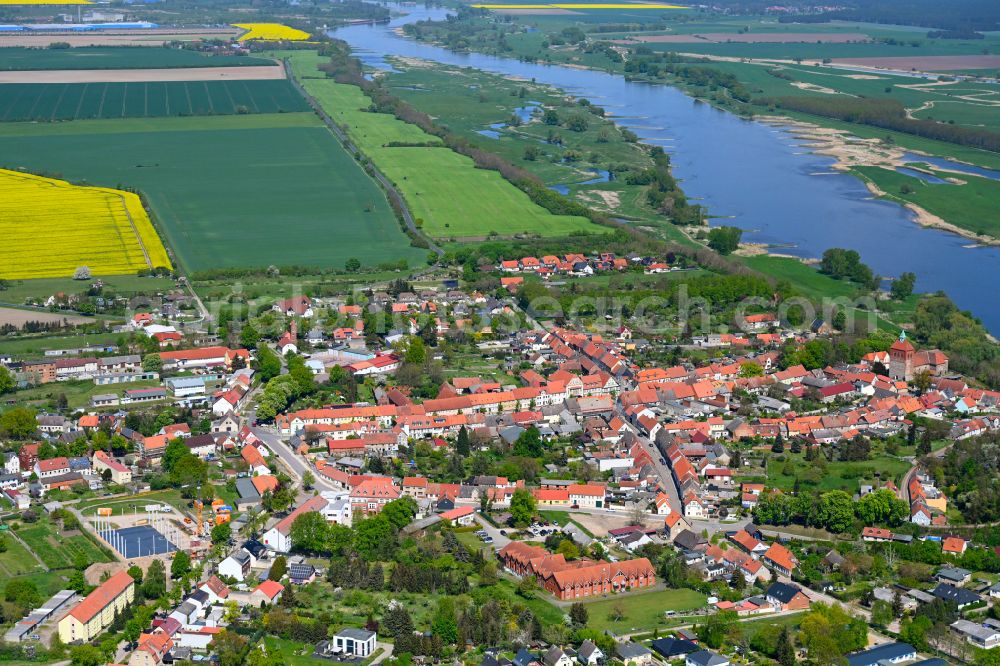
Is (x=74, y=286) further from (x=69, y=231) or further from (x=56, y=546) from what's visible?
(x=56, y=546)

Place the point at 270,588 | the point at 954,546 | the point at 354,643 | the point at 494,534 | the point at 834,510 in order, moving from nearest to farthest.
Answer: the point at 354,643, the point at 270,588, the point at 954,546, the point at 494,534, the point at 834,510

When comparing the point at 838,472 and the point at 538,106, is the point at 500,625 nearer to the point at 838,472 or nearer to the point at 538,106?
the point at 838,472

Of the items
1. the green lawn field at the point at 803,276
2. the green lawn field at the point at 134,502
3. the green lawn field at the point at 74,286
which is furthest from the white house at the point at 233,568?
the green lawn field at the point at 803,276

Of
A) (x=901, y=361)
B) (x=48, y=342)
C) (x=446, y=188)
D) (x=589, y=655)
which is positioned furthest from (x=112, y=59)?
(x=589, y=655)

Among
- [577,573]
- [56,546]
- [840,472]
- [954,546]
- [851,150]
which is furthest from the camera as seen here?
[851,150]

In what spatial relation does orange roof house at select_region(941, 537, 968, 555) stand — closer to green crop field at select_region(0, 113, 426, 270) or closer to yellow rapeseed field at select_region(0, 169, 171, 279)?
green crop field at select_region(0, 113, 426, 270)

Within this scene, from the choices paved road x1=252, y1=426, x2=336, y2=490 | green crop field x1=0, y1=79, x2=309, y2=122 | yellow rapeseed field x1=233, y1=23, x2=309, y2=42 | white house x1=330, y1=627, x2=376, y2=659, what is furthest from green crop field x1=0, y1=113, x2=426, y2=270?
yellow rapeseed field x1=233, y1=23, x2=309, y2=42

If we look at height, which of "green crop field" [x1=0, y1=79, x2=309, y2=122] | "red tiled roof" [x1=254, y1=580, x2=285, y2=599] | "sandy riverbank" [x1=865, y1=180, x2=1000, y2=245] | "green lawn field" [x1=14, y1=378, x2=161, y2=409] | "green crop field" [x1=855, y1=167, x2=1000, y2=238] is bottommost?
"green lawn field" [x1=14, y1=378, x2=161, y2=409]

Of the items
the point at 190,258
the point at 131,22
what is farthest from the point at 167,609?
the point at 131,22
